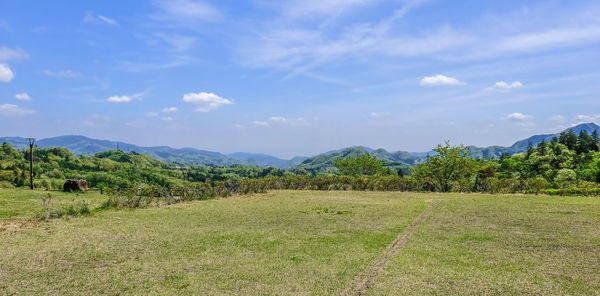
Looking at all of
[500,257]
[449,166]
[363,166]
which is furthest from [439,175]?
[500,257]

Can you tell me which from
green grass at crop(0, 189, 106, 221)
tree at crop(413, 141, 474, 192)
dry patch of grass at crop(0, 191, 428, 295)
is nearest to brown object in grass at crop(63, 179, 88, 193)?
green grass at crop(0, 189, 106, 221)

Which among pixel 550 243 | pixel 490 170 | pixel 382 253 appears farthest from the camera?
pixel 490 170

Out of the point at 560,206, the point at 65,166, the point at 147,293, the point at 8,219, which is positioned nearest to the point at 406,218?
the point at 560,206

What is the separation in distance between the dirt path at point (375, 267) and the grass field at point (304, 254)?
73 mm

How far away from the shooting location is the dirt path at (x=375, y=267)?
309 inches

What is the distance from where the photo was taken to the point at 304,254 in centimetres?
1073

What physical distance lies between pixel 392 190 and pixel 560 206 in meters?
15.9

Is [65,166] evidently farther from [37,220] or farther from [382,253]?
[382,253]

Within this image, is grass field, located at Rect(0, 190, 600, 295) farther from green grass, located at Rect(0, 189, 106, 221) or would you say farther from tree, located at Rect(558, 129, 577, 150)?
tree, located at Rect(558, 129, 577, 150)

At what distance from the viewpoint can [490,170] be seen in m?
59.7

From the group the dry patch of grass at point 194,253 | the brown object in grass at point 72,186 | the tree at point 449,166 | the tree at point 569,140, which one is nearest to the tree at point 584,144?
the tree at point 569,140

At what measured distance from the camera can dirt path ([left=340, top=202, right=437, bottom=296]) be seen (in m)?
7.84

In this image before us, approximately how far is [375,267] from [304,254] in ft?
7.75

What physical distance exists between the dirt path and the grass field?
7 centimetres
